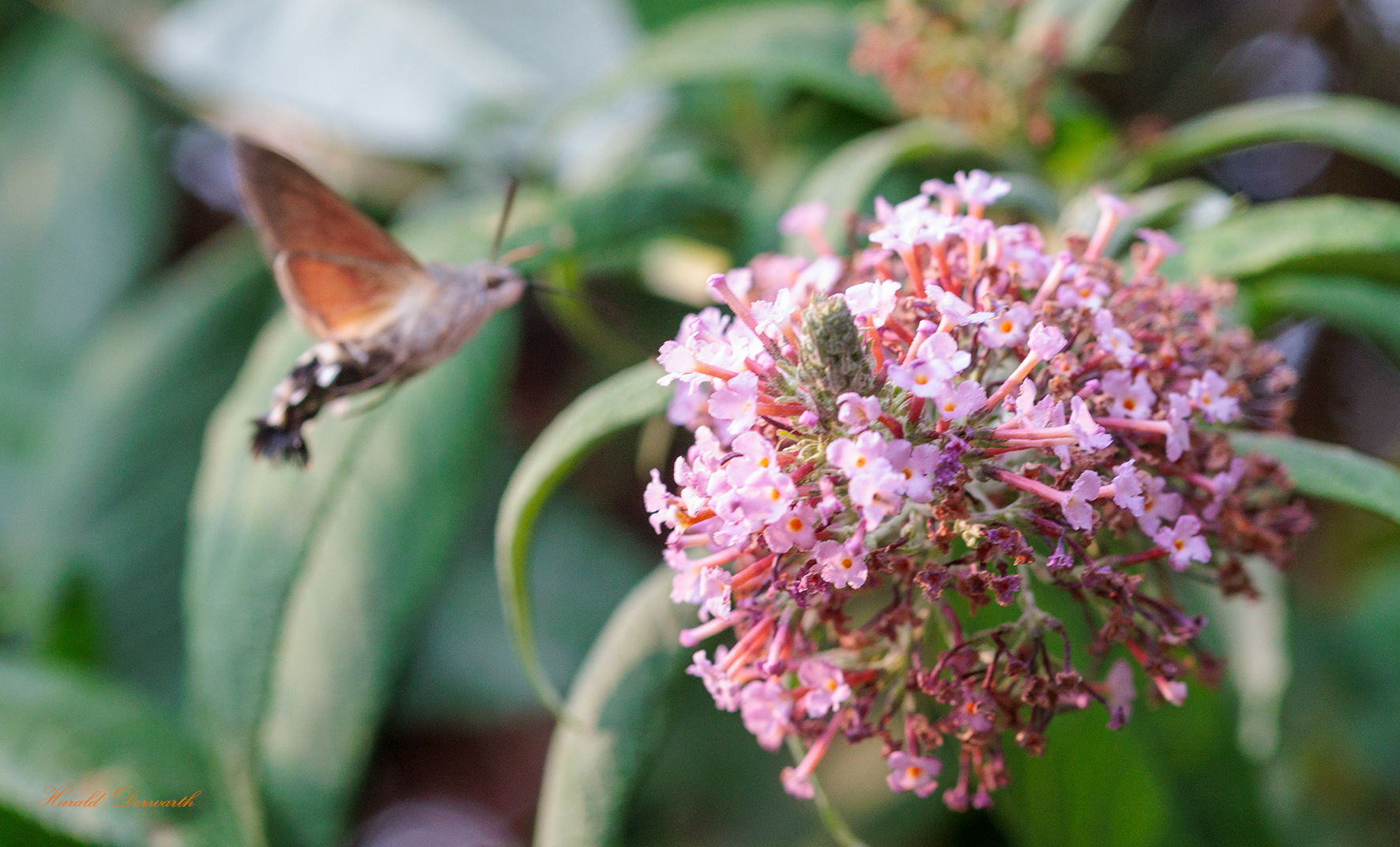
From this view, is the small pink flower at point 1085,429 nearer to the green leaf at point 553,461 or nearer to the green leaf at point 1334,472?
the green leaf at point 1334,472

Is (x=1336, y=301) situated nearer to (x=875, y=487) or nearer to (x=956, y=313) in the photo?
(x=956, y=313)

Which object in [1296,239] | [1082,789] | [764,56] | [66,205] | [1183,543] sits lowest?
[1082,789]

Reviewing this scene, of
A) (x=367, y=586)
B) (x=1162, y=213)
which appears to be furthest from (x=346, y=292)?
(x=1162, y=213)

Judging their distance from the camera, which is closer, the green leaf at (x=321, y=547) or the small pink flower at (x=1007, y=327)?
the small pink flower at (x=1007, y=327)

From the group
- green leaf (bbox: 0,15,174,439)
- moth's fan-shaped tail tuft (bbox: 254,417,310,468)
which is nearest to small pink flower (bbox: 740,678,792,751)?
moth's fan-shaped tail tuft (bbox: 254,417,310,468)

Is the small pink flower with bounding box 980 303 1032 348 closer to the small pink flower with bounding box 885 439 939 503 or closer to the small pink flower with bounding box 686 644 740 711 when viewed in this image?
the small pink flower with bounding box 885 439 939 503

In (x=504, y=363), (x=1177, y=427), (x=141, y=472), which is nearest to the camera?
(x=1177, y=427)

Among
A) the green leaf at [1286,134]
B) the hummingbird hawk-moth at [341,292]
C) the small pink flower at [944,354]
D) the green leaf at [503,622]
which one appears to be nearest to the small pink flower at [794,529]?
the small pink flower at [944,354]
